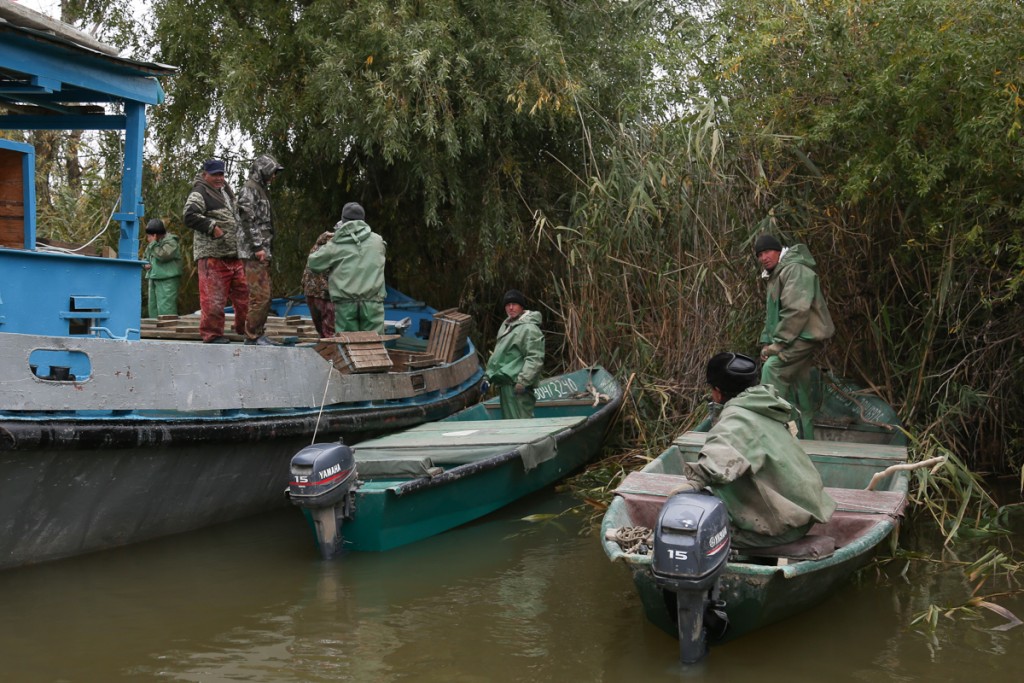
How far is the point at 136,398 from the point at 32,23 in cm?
262

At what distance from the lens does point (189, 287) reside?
14.7 m

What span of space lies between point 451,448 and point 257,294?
260 cm

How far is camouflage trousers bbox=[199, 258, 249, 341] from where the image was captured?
880 centimetres

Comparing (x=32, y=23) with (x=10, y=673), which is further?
(x=32, y=23)

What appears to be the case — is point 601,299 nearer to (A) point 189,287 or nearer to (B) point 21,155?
(B) point 21,155

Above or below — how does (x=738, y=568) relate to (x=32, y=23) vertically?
below

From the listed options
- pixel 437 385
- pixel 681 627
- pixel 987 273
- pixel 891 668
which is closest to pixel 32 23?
pixel 437 385

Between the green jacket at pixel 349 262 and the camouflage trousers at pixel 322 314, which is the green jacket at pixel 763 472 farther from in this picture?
the camouflage trousers at pixel 322 314

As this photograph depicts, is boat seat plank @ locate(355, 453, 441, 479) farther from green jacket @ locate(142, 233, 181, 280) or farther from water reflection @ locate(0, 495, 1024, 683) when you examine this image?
green jacket @ locate(142, 233, 181, 280)

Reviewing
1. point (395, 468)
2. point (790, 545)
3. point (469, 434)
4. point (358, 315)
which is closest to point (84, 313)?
point (395, 468)

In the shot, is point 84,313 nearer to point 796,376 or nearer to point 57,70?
point 57,70

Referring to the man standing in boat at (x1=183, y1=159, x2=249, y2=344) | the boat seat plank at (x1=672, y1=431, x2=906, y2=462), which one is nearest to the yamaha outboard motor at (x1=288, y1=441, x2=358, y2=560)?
the man standing in boat at (x1=183, y1=159, x2=249, y2=344)

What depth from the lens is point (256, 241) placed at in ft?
30.6

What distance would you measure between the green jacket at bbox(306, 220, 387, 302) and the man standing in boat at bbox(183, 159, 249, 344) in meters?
0.74
